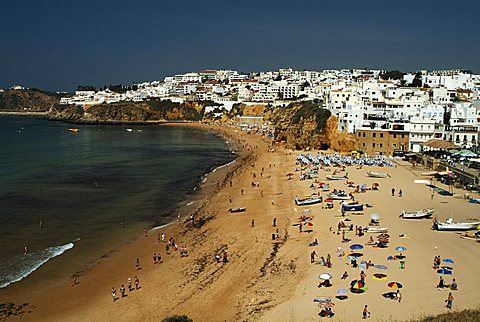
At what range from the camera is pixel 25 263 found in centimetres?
1719

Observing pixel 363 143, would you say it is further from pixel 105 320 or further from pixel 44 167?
pixel 105 320

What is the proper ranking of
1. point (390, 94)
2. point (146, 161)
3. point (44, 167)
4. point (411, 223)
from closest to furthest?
point (411, 223) < point (44, 167) < point (146, 161) < point (390, 94)

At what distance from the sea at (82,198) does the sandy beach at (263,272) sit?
136cm

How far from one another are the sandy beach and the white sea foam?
2.23ft

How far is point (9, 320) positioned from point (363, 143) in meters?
33.7

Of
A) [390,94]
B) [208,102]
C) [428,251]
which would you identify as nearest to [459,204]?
[428,251]

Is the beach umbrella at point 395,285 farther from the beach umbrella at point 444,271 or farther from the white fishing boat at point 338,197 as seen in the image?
the white fishing boat at point 338,197

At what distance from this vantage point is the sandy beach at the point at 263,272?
12691 mm

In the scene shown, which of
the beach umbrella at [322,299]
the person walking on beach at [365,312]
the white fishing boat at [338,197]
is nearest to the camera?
the person walking on beach at [365,312]

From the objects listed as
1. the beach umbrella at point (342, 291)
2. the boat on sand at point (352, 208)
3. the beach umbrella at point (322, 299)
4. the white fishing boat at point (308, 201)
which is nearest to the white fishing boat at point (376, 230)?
the boat on sand at point (352, 208)

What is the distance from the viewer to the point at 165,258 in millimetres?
18109


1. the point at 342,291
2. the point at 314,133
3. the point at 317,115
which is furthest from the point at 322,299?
the point at 317,115

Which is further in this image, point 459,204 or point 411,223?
point 459,204

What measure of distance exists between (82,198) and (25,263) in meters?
10.6
